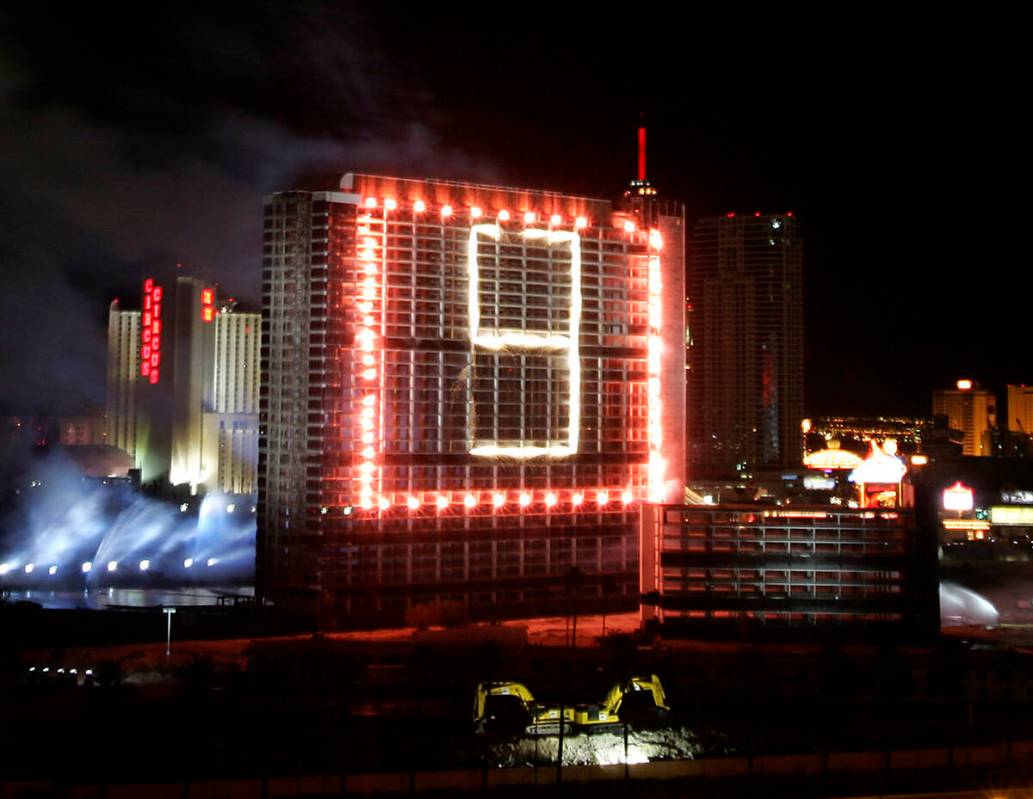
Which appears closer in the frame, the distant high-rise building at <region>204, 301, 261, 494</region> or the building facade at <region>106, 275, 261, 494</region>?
the building facade at <region>106, 275, 261, 494</region>

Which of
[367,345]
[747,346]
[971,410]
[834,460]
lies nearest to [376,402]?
[367,345]

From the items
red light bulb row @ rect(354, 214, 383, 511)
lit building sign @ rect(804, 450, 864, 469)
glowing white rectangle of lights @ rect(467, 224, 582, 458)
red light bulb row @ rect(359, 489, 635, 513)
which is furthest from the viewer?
lit building sign @ rect(804, 450, 864, 469)

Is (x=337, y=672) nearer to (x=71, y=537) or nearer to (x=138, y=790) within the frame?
(x=138, y=790)

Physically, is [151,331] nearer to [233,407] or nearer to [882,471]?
[233,407]

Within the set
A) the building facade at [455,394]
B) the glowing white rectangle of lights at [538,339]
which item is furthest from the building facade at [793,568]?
the glowing white rectangle of lights at [538,339]

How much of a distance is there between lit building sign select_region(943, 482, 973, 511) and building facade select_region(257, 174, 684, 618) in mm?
34668

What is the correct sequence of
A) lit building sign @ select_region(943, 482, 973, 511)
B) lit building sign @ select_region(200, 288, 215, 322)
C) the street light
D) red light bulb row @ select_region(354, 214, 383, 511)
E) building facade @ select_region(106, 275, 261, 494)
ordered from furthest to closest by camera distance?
lit building sign @ select_region(200, 288, 215, 322)
building facade @ select_region(106, 275, 261, 494)
lit building sign @ select_region(943, 482, 973, 511)
red light bulb row @ select_region(354, 214, 383, 511)
the street light

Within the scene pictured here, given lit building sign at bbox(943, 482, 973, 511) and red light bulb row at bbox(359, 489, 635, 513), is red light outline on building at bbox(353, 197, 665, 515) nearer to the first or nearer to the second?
red light bulb row at bbox(359, 489, 635, 513)

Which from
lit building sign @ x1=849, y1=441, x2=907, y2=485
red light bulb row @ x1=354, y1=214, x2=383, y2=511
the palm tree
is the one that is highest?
red light bulb row @ x1=354, y1=214, x2=383, y2=511

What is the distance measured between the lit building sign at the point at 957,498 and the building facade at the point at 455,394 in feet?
114

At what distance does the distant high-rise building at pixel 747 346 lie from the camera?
139125 millimetres

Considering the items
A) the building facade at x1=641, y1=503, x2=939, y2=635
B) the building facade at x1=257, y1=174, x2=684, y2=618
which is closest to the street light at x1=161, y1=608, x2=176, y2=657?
the building facade at x1=257, y1=174, x2=684, y2=618

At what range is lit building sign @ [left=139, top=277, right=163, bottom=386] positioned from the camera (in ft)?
264

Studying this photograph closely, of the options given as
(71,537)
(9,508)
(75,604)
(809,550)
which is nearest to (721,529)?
(809,550)
